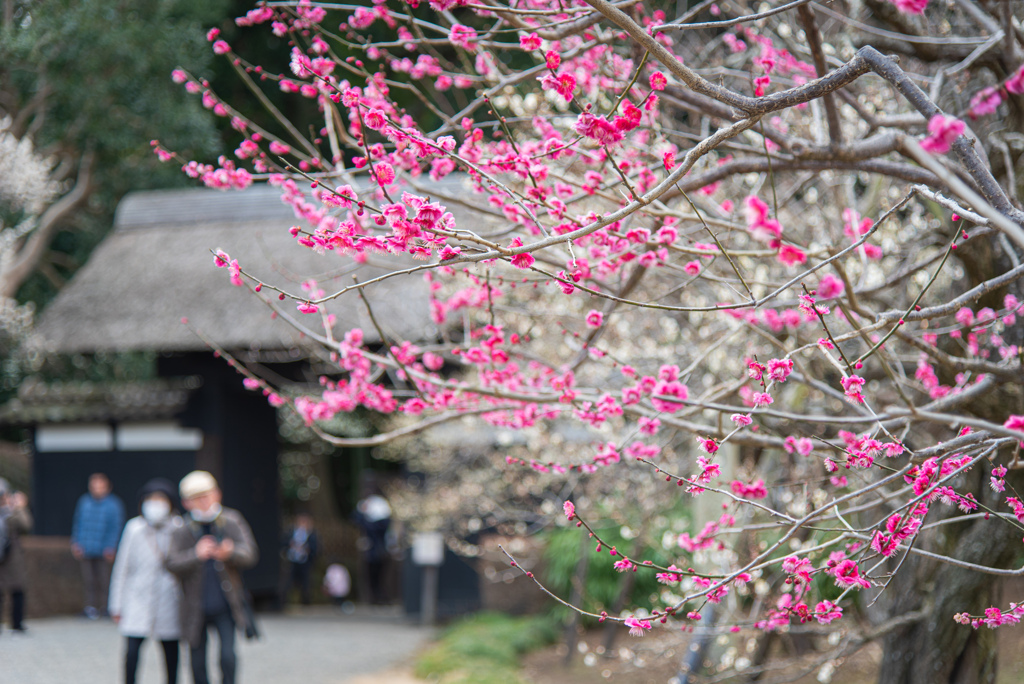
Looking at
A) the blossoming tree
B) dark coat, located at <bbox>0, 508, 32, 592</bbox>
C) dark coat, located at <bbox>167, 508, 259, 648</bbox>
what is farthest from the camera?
dark coat, located at <bbox>0, 508, 32, 592</bbox>

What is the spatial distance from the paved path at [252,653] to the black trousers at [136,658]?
4.88 ft

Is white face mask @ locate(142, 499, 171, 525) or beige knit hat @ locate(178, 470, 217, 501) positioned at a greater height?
beige knit hat @ locate(178, 470, 217, 501)

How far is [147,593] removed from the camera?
5289mm

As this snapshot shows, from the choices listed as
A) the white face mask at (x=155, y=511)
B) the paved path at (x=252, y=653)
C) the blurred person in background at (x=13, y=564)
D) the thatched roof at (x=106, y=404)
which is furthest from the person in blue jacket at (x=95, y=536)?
the white face mask at (x=155, y=511)

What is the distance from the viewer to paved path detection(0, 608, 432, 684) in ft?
22.8

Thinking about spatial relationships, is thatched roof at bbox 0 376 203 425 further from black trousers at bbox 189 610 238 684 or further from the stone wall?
black trousers at bbox 189 610 238 684

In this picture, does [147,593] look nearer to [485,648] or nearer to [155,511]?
[155,511]

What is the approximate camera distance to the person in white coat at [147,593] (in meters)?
5.27

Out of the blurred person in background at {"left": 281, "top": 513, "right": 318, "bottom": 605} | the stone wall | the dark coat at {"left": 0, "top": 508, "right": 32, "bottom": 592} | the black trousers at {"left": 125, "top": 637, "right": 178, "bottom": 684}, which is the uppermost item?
the black trousers at {"left": 125, "top": 637, "right": 178, "bottom": 684}

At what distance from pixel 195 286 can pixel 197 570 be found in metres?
6.89

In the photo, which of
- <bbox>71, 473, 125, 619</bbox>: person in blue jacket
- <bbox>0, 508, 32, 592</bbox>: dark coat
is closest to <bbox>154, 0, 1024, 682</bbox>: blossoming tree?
<bbox>0, 508, 32, 592</bbox>: dark coat

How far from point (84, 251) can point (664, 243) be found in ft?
43.3

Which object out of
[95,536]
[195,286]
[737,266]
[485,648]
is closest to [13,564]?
[95,536]

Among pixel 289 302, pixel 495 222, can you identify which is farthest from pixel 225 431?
pixel 495 222
